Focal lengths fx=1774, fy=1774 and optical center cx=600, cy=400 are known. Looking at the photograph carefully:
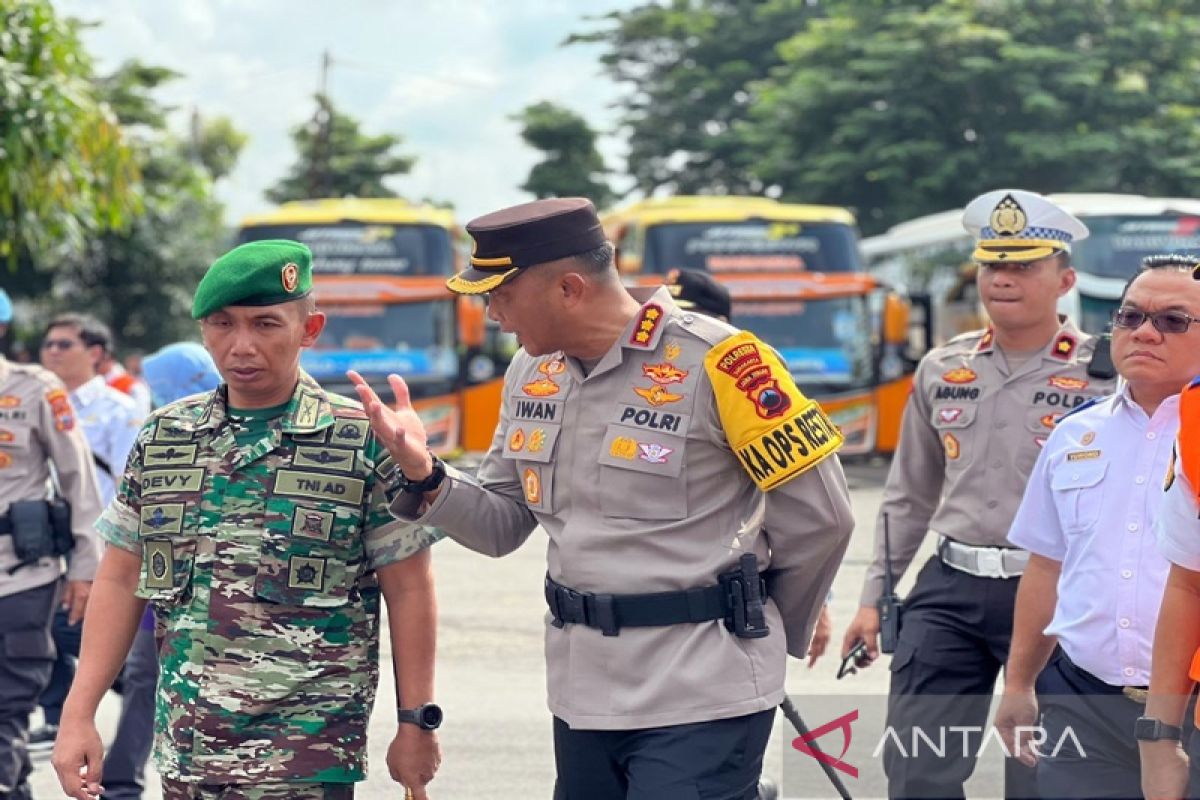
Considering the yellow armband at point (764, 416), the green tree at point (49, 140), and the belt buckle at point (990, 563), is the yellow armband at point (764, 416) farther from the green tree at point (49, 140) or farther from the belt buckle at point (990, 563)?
the green tree at point (49, 140)

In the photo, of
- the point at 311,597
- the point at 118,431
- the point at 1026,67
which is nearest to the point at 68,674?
the point at 118,431

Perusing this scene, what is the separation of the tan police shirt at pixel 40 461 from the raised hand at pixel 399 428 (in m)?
2.49

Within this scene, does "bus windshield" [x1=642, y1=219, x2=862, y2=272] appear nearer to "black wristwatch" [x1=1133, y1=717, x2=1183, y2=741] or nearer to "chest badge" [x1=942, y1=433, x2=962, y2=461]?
"chest badge" [x1=942, y1=433, x2=962, y2=461]

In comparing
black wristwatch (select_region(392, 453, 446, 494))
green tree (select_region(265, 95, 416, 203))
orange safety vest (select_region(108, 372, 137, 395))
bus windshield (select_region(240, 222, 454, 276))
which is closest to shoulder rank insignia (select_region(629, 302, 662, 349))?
black wristwatch (select_region(392, 453, 446, 494))

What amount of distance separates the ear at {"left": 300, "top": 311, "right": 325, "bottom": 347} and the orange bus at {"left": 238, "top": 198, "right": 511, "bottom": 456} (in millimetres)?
16645

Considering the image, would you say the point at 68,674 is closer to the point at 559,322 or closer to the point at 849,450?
the point at 559,322

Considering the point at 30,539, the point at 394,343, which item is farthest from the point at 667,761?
the point at 394,343

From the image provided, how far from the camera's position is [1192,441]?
3180mm

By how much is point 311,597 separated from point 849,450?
19.1 meters

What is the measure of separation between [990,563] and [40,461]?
3.03 metres

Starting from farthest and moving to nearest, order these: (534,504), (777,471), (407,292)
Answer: (407,292), (534,504), (777,471)

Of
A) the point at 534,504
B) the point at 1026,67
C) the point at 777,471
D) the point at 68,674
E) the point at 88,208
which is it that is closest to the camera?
→ the point at 777,471

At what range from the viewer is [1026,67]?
33.8m

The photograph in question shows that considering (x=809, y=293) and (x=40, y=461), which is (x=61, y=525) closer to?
(x=40, y=461)
